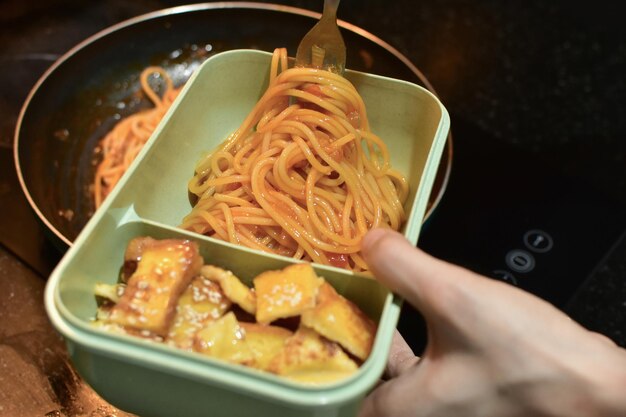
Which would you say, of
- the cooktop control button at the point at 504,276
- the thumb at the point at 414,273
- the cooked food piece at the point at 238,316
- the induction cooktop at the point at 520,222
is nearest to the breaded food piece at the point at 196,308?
the cooked food piece at the point at 238,316

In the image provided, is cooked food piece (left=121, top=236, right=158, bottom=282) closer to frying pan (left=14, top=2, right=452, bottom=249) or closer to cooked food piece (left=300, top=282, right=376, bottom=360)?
cooked food piece (left=300, top=282, right=376, bottom=360)

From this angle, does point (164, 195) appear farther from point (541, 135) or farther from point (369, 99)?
point (541, 135)

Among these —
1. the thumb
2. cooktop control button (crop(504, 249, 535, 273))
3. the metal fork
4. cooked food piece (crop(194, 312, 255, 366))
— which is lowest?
cooktop control button (crop(504, 249, 535, 273))

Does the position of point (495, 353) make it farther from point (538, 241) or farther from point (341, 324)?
point (538, 241)

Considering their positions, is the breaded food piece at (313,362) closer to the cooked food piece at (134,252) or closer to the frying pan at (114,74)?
the cooked food piece at (134,252)

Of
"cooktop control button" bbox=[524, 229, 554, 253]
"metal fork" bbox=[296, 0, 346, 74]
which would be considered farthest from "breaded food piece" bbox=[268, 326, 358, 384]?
"cooktop control button" bbox=[524, 229, 554, 253]

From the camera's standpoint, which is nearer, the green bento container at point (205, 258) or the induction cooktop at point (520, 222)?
the green bento container at point (205, 258)

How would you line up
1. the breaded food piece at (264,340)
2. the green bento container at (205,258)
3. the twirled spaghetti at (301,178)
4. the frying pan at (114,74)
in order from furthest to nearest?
the frying pan at (114,74)
the twirled spaghetti at (301,178)
the breaded food piece at (264,340)
the green bento container at (205,258)
